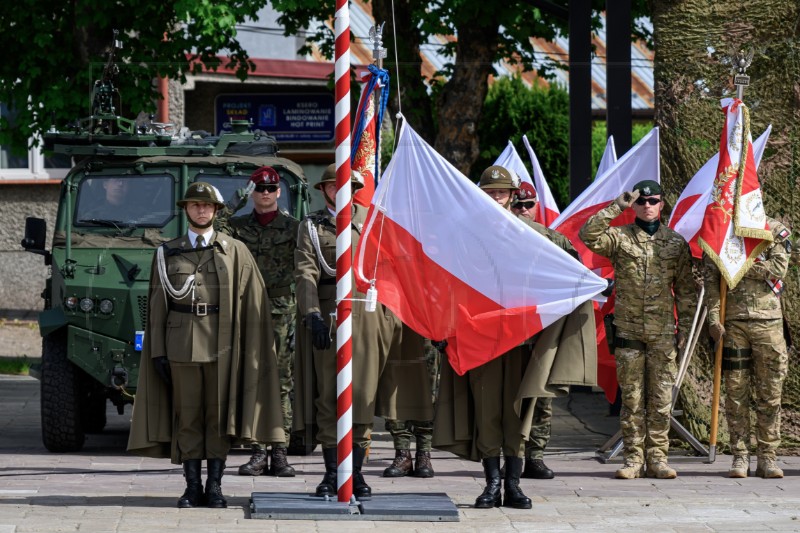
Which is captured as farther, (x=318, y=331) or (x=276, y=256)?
(x=276, y=256)

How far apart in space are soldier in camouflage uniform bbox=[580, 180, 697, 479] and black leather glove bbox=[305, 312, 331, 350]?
2.23 m

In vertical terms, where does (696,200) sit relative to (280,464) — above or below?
above

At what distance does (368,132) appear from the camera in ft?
30.6

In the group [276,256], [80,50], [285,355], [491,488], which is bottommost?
[491,488]

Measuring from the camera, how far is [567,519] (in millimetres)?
8234

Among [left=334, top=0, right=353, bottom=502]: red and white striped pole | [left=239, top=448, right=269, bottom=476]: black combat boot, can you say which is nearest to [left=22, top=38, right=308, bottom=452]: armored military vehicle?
[left=239, top=448, right=269, bottom=476]: black combat boot

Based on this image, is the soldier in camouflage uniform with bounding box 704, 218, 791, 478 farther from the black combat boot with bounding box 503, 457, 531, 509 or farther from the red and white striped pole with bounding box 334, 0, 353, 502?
the red and white striped pole with bounding box 334, 0, 353, 502

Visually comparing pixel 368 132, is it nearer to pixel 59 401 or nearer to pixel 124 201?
pixel 124 201

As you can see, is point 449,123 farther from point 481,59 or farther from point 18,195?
point 18,195

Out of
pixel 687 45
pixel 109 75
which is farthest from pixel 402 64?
pixel 687 45

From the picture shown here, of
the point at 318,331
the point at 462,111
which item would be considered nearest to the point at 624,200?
the point at 318,331

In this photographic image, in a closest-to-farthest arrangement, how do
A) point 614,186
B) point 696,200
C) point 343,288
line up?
point 343,288 → point 696,200 → point 614,186

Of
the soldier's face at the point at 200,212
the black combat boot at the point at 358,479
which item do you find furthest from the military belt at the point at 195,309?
the black combat boot at the point at 358,479

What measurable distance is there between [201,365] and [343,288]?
971mm
